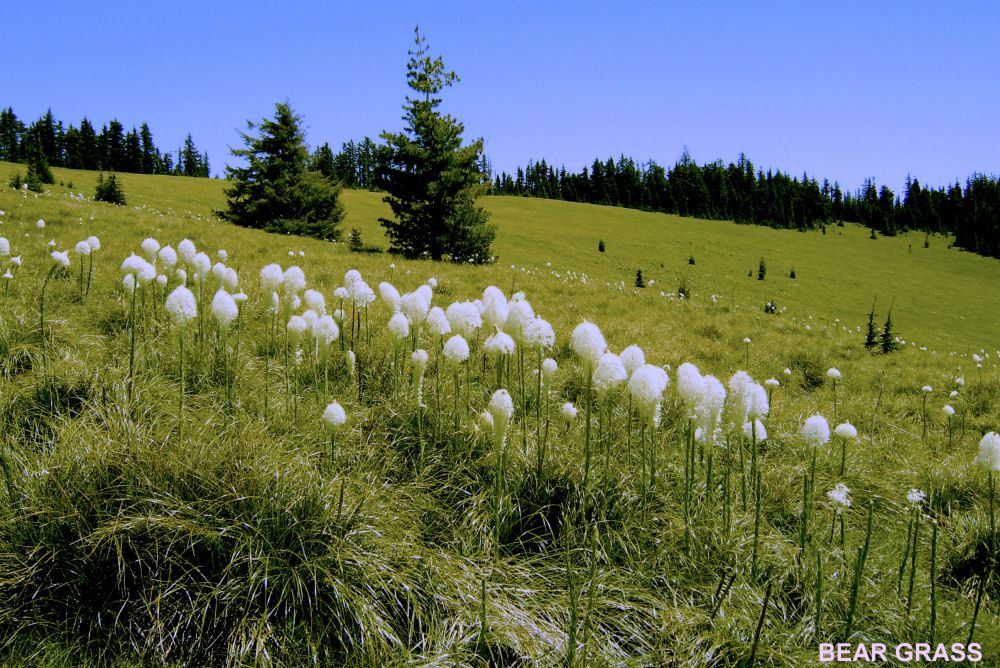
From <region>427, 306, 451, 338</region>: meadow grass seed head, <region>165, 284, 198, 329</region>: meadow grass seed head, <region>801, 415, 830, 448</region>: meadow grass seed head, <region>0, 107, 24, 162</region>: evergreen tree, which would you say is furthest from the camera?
<region>0, 107, 24, 162</region>: evergreen tree

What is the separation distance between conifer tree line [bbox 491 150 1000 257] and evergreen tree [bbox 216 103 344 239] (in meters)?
84.5

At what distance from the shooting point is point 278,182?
26625mm

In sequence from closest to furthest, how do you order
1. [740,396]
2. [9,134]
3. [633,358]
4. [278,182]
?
1. [740,396]
2. [633,358]
3. [278,182]
4. [9,134]

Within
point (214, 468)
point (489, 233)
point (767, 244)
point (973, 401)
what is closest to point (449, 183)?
point (489, 233)

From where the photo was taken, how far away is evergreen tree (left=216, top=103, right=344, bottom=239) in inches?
1048

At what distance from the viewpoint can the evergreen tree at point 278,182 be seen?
26.6 m

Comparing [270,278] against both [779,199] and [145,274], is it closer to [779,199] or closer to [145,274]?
[145,274]

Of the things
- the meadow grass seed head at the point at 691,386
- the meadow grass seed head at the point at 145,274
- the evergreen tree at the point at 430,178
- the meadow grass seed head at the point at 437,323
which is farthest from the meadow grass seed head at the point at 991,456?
the evergreen tree at the point at 430,178

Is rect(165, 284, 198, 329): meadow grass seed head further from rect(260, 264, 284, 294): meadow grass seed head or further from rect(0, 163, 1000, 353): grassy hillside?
rect(0, 163, 1000, 353): grassy hillside

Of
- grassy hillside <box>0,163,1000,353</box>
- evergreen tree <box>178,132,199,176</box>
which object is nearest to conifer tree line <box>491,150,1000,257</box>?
grassy hillside <box>0,163,1000,353</box>

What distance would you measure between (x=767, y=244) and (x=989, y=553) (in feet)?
246

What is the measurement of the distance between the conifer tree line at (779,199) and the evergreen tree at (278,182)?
84519 millimetres

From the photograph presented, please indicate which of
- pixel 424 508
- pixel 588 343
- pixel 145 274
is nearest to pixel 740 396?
pixel 588 343

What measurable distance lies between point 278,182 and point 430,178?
10994 mm
